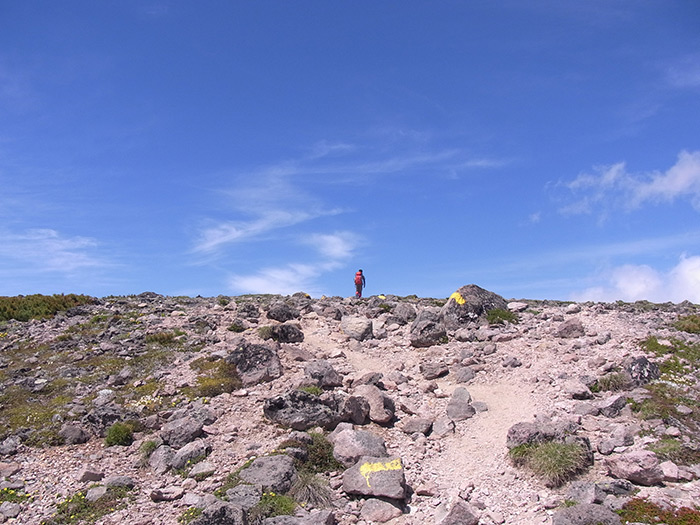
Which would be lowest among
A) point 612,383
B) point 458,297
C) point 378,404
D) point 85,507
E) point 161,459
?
A: point 85,507

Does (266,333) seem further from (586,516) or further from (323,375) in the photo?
(586,516)

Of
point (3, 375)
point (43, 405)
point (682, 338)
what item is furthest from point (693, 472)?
point (3, 375)

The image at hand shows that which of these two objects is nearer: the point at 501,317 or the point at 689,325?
the point at 689,325

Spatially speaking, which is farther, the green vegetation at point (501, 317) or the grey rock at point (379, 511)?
the green vegetation at point (501, 317)

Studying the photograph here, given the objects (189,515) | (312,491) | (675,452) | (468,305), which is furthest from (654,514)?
(468,305)

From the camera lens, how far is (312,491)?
12172 millimetres

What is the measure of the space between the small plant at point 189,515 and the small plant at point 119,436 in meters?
4.69

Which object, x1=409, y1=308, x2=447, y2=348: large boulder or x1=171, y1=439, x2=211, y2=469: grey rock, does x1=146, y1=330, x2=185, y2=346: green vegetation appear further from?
x1=409, y1=308, x2=447, y2=348: large boulder

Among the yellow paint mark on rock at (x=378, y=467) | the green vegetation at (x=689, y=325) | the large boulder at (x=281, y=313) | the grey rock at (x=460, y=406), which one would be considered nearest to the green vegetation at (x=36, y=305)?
the large boulder at (x=281, y=313)

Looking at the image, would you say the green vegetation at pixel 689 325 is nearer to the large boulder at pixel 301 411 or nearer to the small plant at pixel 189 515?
the large boulder at pixel 301 411

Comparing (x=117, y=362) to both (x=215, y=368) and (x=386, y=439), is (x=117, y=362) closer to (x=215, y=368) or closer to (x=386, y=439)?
(x=215, y=368)

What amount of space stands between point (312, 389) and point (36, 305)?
27381 millimetres

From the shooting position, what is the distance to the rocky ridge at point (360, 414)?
11.8 meters

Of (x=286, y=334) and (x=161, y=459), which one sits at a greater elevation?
(x=286, y=334)
